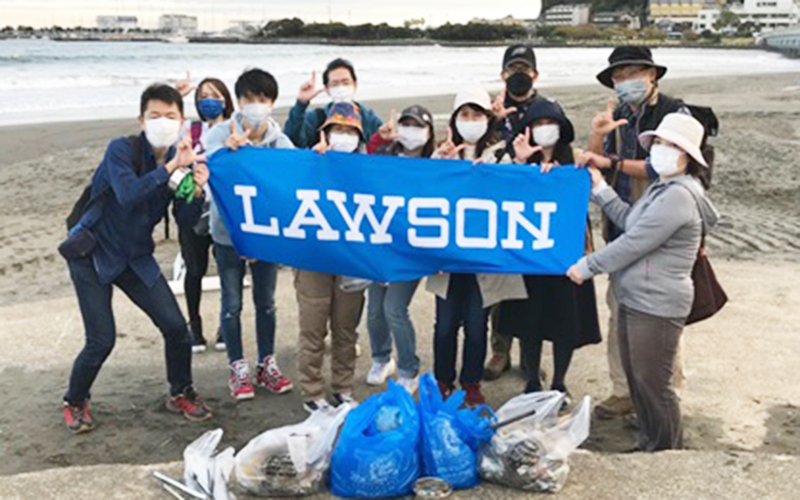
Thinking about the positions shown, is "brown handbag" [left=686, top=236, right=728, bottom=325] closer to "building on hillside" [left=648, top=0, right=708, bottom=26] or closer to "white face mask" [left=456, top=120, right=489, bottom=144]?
"white face mask" [left=456, top=120, right=489, bottom=144]

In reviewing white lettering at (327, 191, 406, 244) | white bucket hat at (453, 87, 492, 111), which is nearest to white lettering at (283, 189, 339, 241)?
white lettering at (327, 191, 406, 244)

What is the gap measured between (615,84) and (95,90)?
28.5 m

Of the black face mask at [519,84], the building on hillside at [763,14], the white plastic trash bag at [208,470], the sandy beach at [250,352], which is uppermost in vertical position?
the building on hillside at [763,14]

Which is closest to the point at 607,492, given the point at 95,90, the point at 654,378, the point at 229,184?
the point at 654,378

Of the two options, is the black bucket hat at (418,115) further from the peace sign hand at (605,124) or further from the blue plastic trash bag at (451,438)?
the blue plastic trash bag at (451,438)

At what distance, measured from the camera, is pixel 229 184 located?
14.6 feet

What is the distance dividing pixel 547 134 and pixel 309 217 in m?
1.45

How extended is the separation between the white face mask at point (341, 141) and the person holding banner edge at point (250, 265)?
0.31 meters

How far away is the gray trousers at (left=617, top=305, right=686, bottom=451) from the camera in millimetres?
3592

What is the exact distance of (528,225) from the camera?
4.29 m

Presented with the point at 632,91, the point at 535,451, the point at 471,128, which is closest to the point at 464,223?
the point at 471,128

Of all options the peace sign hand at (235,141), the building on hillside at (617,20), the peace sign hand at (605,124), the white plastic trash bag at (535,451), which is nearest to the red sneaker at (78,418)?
the peace sign hand at (235,141)

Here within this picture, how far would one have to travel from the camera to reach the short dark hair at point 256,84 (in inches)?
171

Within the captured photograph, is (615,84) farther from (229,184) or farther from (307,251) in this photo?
(229,184)
